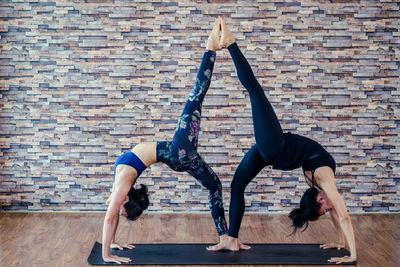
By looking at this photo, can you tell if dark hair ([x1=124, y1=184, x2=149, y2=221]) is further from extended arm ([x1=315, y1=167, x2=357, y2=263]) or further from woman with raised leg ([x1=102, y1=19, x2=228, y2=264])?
extended arm ([x1=315, y1=167, x2=357, y2=263])

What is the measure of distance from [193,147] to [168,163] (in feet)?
0.82

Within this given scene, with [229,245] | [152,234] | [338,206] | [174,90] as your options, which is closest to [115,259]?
[152,234]

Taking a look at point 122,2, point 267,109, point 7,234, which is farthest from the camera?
point 122,2

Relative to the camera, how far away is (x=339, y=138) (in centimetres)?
495

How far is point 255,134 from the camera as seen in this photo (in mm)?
3725

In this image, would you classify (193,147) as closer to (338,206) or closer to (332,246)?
(338,206)

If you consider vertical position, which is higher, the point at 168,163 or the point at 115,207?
the point at 168,163

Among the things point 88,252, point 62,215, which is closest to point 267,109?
point 88,252

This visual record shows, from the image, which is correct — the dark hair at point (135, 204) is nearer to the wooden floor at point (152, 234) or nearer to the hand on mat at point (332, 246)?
the wooden floor at point (152, 234)

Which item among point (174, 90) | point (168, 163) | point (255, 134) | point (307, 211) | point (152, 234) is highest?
point (174, 90)

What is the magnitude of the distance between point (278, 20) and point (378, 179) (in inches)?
81.8

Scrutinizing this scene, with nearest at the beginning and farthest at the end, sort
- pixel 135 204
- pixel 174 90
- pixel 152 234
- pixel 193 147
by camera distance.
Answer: pixel 135 204
pixel 193 147
pixel 152 234
pixel 174 90

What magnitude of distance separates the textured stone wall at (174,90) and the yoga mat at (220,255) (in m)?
1.15

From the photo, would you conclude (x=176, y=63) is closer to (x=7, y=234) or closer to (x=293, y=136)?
(x=293, y=136)
